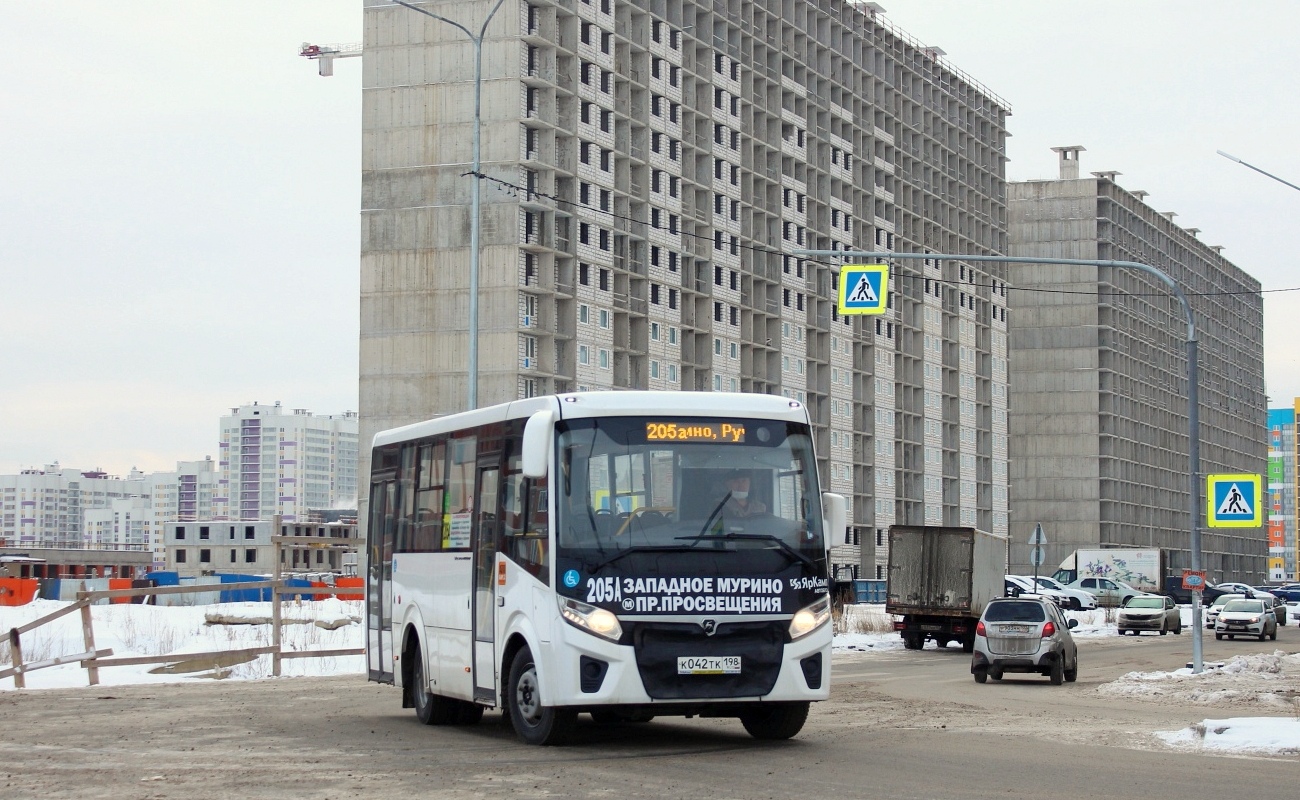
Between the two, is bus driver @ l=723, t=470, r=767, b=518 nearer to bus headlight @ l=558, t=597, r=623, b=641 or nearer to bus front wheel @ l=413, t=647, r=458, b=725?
bus headlight @ l=558, t=597, r=623, b=641

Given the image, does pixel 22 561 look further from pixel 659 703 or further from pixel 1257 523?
pixel 659 703

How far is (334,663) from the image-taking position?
32.2 m

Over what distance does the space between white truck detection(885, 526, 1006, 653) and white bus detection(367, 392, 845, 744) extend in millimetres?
28271

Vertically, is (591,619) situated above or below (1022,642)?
above

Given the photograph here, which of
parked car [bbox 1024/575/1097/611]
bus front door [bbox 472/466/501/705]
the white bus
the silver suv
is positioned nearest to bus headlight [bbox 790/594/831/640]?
the white bus

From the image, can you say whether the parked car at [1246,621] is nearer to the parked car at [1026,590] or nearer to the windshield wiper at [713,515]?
the parked car at [1026,590]

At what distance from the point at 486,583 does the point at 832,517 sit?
317 cm

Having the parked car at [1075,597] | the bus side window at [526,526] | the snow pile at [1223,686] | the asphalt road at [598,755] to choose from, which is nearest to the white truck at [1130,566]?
the parked car at [1075,597]

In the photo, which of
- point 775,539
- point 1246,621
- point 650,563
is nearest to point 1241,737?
point 775,539

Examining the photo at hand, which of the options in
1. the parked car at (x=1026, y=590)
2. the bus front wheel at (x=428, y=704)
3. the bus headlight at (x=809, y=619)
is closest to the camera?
the bus headlight at (x=809, y=619)

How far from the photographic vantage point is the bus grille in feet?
49.4

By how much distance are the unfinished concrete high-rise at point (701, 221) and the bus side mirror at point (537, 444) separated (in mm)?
59241

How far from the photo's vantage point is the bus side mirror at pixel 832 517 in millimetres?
16016

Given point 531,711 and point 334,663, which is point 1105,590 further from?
point 531,711
